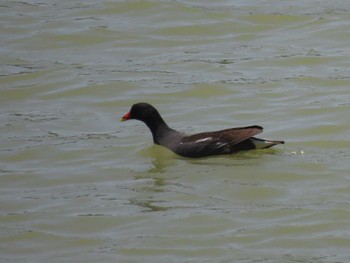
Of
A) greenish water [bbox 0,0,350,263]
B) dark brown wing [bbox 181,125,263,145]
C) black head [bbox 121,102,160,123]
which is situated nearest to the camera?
greenish water [bbox 0,0,350,263]

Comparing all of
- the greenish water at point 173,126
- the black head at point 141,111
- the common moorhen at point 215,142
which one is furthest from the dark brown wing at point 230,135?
the black head at point 141,111

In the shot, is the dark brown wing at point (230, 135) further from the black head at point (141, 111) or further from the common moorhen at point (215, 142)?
the black head at point (141, 111)

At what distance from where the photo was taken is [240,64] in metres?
14.7

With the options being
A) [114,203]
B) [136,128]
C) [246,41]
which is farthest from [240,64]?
[114,203]

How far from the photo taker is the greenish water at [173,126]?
31.3ft

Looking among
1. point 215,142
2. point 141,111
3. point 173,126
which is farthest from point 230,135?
point 173,126

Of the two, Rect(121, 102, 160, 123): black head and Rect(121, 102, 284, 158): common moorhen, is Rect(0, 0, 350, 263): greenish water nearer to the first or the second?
Rect(121, 102, 284, 158): common moorhen

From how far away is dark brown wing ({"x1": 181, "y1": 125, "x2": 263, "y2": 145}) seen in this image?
38.1 feet

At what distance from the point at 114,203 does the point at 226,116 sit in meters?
2.91

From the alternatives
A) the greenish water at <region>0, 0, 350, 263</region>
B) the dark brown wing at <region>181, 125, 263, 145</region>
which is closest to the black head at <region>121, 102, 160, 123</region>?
the greenish water at <region>0, 0, 350, 263</region>

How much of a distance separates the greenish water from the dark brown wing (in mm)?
203

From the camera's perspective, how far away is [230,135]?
1170 cm

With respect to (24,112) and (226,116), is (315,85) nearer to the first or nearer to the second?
(226,116)

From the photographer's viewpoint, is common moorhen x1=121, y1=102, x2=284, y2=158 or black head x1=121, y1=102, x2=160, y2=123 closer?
common moorhen x1=121, y1=102, x2=284, y2=158
